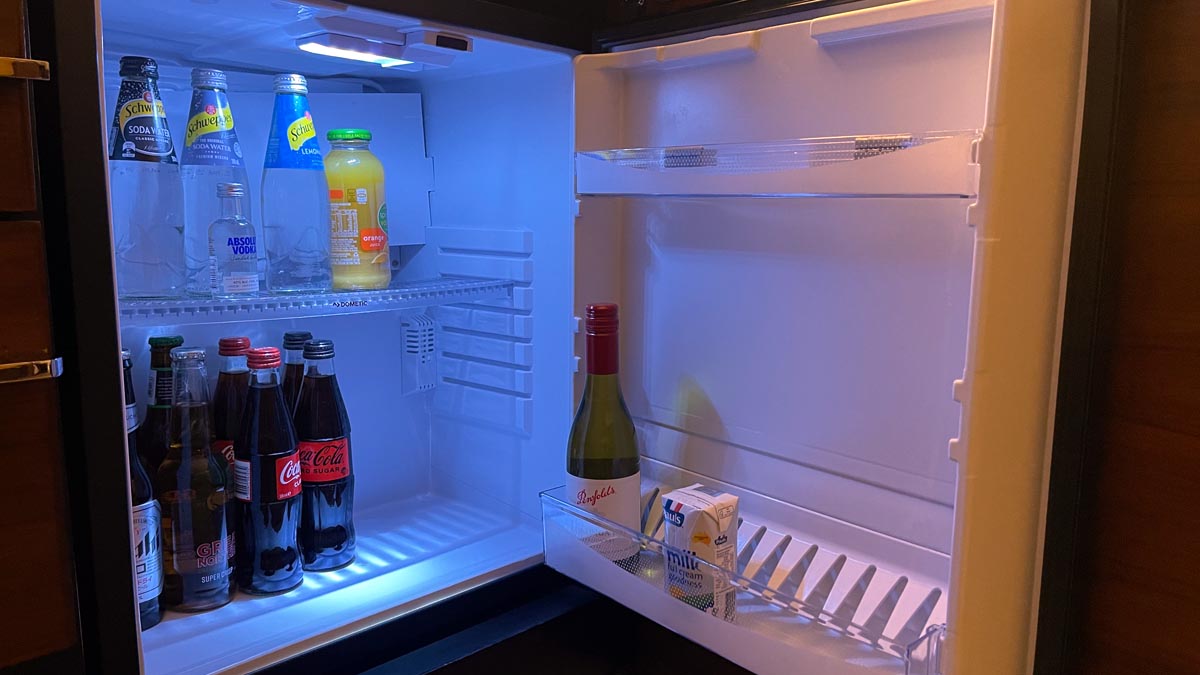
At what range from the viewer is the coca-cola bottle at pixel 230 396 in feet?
3.63

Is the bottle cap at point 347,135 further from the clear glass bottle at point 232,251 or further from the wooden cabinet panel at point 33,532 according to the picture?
the wooden cabinet panel at point 33,532

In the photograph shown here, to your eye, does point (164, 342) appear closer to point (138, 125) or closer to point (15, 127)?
point (138, 125)

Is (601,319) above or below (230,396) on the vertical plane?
above

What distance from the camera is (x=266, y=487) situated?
108cm

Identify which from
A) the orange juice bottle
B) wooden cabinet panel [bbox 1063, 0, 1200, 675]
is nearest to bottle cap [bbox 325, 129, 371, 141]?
the orange juice bottle

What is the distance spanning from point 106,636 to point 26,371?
0.24 meters

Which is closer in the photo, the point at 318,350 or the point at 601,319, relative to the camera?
the point at 601,319

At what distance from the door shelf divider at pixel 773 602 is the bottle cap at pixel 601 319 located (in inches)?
8.4

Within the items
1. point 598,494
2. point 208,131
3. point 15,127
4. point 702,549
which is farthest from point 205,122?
point 702,549

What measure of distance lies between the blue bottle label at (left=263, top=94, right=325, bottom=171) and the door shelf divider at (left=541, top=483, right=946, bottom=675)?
58 cm

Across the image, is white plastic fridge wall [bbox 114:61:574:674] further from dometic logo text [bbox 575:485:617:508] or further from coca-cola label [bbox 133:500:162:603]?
dometic logo text [bbox 575:485:617:508]

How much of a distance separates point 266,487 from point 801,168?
0.78 m

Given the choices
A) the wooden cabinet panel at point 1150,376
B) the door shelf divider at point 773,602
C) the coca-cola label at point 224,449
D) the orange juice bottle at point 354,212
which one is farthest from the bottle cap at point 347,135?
the wooden cabinet panel at point 1150,376

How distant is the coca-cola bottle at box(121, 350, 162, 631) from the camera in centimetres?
93
